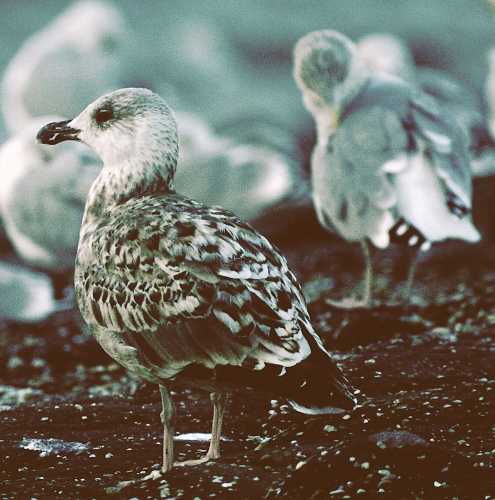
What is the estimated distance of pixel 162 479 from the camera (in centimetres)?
396

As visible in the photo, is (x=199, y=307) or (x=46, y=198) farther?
(x=46, y=198)

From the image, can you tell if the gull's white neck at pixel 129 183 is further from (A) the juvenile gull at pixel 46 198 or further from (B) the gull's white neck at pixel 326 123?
(A) the juvenile gull at pixel 46 198

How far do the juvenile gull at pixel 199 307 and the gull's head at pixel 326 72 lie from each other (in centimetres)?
218

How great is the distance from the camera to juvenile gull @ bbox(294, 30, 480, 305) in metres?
5.81

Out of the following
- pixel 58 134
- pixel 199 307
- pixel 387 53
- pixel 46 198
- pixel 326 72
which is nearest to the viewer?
pixel 199 307

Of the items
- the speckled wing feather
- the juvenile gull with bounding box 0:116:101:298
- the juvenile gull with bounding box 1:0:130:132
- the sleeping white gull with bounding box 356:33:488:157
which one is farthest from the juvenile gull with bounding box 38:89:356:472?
the juvenile gull with bounding box 1:0:130:132

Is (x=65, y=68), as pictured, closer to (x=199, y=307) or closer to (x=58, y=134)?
(x=58, y=134)

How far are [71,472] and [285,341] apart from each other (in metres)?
0.95

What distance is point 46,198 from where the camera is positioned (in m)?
8.00

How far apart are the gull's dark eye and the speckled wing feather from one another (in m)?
0.48

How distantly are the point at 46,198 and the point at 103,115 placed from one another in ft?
12.0

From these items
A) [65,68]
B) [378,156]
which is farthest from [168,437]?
[65,68]

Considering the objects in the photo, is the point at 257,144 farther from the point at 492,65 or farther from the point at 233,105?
the point at 233,105

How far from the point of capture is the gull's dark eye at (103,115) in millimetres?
4402
